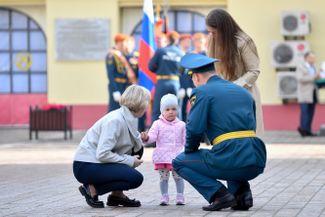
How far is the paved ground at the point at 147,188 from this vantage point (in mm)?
8555

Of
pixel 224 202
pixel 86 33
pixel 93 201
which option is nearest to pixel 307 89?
pixel 86 33

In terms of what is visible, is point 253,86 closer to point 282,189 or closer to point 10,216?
point 282,189

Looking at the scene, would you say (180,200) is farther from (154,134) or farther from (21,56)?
(21,56)

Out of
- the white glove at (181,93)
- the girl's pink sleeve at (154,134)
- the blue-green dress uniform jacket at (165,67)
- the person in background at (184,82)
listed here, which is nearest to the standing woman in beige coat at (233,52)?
the girl's pink sleeve at (154,134)

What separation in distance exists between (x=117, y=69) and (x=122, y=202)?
10558mm

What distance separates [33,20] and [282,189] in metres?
15.2

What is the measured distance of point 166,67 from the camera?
18.3m

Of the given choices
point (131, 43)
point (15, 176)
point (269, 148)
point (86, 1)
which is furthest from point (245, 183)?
point (86, 1)

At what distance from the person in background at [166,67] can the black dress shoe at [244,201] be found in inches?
382

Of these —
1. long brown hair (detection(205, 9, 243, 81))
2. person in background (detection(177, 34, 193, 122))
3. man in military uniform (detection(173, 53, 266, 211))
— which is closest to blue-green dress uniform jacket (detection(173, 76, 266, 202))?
man in military uniform (detection(173, 53, 266, 211))

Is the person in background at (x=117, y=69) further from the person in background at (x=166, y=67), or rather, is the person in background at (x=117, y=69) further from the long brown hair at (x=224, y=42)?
the long brown hair at (x=224, y=42)

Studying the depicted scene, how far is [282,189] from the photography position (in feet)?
34.2

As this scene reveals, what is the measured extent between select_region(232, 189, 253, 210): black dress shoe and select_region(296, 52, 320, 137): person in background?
43.0ft

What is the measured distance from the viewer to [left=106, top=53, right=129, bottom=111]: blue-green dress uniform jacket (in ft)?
63.5
